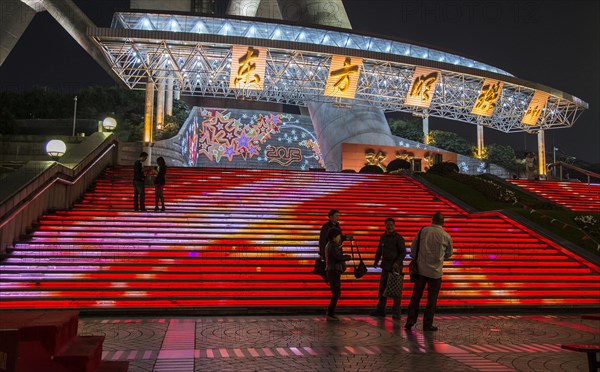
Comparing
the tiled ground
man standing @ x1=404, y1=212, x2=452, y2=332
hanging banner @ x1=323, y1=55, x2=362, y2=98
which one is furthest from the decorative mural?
man standing @ x1=404, y1=212, x2=452, y2=332

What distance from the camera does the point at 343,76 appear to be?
25672mm

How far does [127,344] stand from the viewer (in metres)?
5.70

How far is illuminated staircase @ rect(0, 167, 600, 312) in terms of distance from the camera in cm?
865

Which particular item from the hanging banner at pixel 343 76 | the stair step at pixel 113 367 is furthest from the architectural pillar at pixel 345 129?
the stair step at pixel 113 367

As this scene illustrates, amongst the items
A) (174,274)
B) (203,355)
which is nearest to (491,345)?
(203,355)

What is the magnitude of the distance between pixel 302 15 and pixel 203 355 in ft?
123

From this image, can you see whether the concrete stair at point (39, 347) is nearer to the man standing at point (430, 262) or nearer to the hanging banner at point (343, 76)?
the man standing at point (430, 262)

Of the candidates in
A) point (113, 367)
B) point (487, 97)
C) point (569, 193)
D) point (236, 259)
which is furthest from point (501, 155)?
point (113, 367)

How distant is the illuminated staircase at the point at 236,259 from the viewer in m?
8.65

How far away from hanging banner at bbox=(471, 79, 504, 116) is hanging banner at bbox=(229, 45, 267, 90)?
11.1m

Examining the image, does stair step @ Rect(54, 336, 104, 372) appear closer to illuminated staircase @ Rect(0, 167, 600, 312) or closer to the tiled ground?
the tiled ground

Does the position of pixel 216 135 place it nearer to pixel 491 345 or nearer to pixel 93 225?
pixel 93 225

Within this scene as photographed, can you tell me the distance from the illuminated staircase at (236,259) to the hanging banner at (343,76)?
11.6 meters

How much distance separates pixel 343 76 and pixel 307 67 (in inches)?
126
